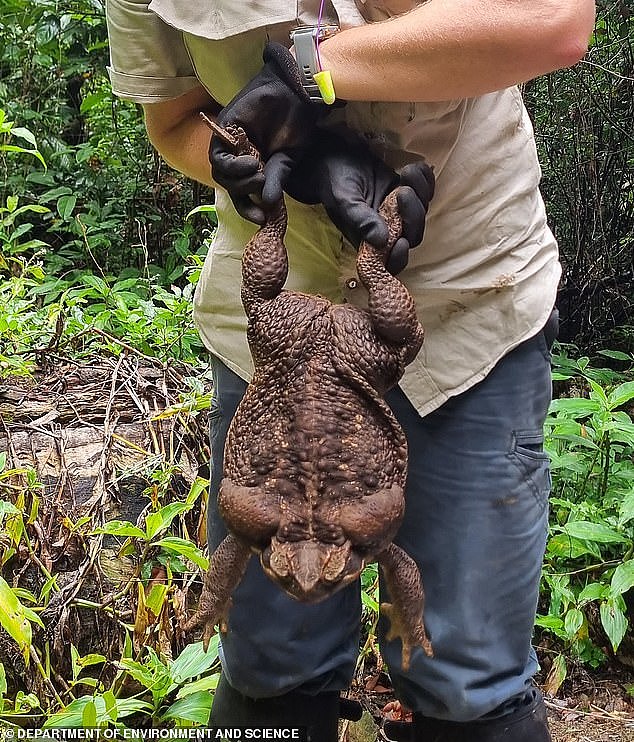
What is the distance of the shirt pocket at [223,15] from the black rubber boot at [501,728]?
4.47 feet

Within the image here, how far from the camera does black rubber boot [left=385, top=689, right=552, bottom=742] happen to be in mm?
1667

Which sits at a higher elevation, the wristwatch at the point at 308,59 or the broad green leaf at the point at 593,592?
the wristwatch at the point at 308,59

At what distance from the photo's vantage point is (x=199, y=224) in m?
5.81

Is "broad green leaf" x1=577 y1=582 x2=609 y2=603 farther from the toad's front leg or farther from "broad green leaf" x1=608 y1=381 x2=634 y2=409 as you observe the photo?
the toad's front leg

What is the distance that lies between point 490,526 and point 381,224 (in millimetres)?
665

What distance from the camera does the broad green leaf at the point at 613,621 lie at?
2.54 meters

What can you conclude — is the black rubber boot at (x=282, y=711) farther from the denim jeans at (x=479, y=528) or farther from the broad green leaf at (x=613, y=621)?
the broad green leaf at (x=613, y=621)

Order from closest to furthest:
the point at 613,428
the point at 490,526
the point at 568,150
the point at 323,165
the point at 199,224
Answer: the point at 323,165
the point at 490,526
the point at 613,428
the point at 568,150
the point at 199,224

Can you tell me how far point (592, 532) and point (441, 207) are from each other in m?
1.57

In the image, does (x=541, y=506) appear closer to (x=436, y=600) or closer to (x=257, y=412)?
(x=436, y=600)

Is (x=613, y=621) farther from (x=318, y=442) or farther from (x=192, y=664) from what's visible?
(x=318, y=442)

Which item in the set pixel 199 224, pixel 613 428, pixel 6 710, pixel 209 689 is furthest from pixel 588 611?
pixel 199 224

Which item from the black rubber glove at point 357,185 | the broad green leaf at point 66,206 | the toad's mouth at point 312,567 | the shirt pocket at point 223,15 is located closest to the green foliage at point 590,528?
the black rubber glove at point 357,185

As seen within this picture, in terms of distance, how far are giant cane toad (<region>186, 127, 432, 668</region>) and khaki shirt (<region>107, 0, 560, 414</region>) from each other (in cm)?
28
